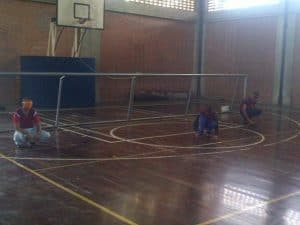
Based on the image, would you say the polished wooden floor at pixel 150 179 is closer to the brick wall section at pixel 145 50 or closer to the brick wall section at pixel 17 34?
the brick wall section at pixel 17 34

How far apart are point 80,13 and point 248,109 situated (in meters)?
5.54

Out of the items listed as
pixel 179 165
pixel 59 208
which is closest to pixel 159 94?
pixel 179 165

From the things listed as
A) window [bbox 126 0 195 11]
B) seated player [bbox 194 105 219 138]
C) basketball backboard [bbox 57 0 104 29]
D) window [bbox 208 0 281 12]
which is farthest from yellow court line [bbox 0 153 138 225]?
window [bbox 208 0 281 12]

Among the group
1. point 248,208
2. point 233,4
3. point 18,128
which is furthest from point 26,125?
point 233,4

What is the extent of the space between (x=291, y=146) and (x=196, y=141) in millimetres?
1743

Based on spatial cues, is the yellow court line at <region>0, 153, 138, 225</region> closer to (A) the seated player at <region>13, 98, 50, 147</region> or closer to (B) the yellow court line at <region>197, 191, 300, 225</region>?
(B) the yellow court line at <region>197, 191, 300, 225</region>

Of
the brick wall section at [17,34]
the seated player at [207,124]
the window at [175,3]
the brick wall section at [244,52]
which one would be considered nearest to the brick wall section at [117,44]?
the brick wall section at [17,34]

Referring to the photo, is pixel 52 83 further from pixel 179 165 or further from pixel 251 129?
pixel 179 165

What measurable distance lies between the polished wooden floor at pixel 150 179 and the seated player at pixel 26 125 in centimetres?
18

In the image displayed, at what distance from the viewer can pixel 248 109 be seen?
36.4 ft

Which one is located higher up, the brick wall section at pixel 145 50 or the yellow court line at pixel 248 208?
the brick wall section at pixel 145 50

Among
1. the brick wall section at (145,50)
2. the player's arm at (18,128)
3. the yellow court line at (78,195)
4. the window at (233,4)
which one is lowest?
the yellow court line at (78,195)

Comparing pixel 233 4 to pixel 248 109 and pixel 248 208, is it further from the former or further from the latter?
pixel 248 208

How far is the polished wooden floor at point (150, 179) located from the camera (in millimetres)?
4352
